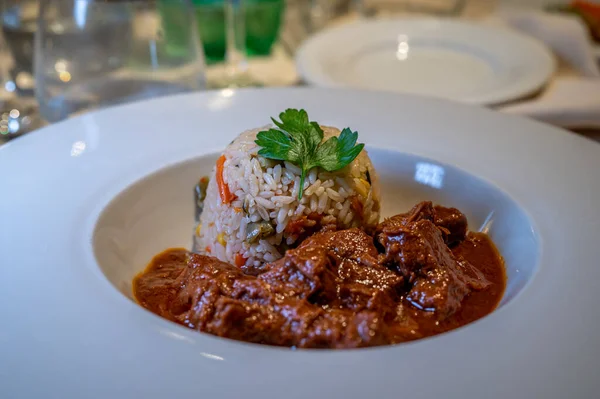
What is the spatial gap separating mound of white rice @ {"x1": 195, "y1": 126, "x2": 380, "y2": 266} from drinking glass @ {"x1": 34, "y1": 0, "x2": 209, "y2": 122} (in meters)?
1.61

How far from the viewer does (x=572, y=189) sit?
8.65ft

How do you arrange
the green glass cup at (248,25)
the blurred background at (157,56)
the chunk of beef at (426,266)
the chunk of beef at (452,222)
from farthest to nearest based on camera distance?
the green glass cup at (248,25)
the blurred background at (157,56)
the chunk of beef at (452,222)
the chunk of beef at (426,266)

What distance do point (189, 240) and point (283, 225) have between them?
68cm

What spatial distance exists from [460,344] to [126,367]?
35.3 inches

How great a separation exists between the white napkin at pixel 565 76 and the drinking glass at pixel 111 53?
2.13 m

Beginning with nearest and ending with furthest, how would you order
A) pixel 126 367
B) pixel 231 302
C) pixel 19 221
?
pixel 126 367 → pixel 231 302 → pixel 19 221

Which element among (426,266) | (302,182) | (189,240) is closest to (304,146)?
(302,182)

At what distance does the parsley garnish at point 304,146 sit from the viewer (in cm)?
251

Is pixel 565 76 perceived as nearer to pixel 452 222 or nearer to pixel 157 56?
pixel 452 222

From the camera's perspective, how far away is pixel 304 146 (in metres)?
2.54

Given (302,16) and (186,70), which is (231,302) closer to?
(186,70)

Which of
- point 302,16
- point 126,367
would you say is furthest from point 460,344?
point 302,16

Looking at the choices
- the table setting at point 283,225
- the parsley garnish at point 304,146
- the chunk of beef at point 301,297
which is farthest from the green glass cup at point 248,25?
the chunk of beef at point 301,297

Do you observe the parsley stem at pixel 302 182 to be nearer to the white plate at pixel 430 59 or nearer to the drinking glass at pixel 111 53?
the white plate at pixel 430 59
